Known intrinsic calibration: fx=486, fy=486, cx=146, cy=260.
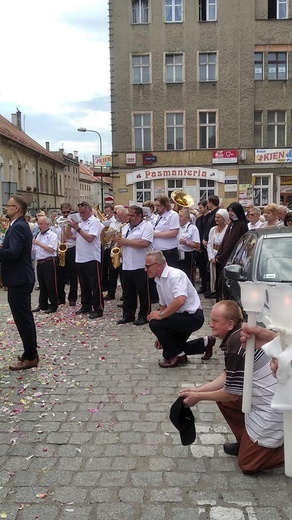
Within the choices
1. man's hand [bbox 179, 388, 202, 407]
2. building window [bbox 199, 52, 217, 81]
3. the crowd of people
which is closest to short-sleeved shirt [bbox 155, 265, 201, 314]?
the crowd of people

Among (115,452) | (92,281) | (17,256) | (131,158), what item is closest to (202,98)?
(131,158)

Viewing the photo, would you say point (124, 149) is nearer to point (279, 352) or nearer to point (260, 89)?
point (260, 89)

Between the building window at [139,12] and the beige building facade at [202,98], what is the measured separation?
54 mm

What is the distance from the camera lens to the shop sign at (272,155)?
2880 cm

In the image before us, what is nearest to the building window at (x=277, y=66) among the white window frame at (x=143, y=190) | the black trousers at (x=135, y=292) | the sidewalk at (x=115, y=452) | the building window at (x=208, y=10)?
the building window at (x=208, y=10)

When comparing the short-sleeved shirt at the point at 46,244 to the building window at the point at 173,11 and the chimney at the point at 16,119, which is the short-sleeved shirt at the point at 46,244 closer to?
the building window at the point at 173,11

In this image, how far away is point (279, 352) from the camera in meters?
2.45

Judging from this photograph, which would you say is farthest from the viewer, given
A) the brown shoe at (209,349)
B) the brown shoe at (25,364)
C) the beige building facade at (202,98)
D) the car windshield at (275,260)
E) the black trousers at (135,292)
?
the beige building facade at (202,98)

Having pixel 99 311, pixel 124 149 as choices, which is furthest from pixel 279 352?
pixel 124 149

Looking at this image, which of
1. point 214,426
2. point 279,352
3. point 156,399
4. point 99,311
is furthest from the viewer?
point 99,311

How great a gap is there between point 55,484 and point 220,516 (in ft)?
3.67

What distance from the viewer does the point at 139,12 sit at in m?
29.0

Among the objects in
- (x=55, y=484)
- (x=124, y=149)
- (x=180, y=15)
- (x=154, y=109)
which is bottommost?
(x=55, y=484)

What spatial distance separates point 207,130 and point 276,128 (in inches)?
166
